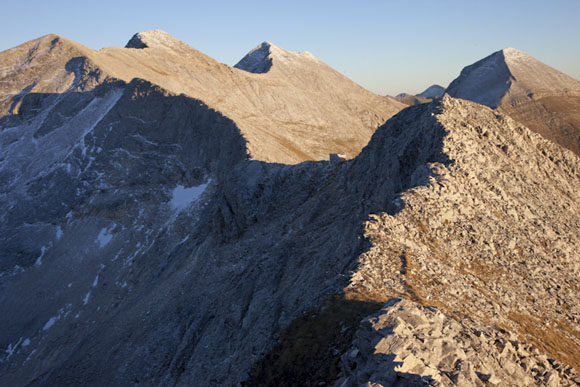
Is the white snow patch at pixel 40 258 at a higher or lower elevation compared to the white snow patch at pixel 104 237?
lower

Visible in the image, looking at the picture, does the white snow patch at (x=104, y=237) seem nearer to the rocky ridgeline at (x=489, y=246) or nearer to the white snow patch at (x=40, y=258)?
the white snow patch at (x=40, y=258)

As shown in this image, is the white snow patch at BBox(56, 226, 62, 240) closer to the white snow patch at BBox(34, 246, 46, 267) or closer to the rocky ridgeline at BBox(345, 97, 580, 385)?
the white snow patch at BBox(34, 246, 46, 267)

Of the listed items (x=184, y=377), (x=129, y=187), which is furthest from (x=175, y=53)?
(x=184, y=377)

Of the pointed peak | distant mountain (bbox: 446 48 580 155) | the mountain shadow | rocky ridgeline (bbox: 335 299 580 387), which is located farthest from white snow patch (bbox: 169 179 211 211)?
the pointed peak

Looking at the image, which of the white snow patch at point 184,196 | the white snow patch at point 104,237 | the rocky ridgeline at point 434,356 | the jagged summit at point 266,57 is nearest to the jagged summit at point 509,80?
the jagged summit at point 266,57

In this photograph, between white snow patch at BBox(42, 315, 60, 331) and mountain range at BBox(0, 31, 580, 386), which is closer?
mountain range at BBox(0, 31, 580, 386)

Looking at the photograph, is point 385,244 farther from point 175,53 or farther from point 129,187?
point 175,53

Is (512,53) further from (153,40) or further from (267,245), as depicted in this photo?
(267,245)
